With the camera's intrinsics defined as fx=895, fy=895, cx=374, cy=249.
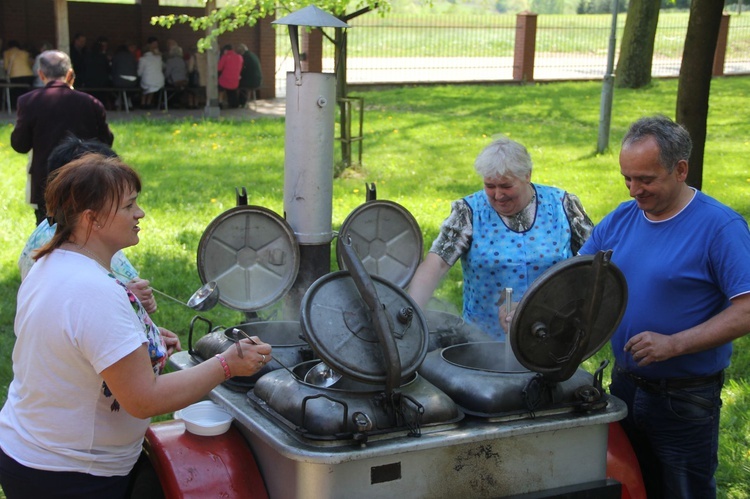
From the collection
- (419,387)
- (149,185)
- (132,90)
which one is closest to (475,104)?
(132,90)

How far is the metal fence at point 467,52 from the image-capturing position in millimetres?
24656

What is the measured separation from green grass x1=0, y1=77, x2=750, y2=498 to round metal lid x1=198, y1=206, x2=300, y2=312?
1580 millimetres

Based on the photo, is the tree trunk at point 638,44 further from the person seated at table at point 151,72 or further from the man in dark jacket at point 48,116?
the man in dark jacket at point 48,116

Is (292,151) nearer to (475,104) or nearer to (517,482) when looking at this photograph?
(517,482)

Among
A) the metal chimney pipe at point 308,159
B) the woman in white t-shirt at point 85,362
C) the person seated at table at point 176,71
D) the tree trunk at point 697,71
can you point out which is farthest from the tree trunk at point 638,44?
the woman in white t-shirt at point 85,362

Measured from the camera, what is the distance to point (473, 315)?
3734 millimetres

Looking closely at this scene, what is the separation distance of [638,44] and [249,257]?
17.6m

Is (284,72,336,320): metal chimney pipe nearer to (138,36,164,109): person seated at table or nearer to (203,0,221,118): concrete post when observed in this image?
(203,0,221,118): concrete post

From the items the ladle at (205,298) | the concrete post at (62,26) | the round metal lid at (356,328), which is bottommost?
the ladle at (205,298)

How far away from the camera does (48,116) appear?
6.33 meters

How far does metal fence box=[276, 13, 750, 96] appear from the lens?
971 inches

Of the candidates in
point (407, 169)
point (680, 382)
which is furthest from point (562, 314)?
Result: point (407, 169)

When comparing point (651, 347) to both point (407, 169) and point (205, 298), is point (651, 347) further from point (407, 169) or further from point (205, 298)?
point (407, 169)

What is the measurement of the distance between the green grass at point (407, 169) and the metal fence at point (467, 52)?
5.70 metres
